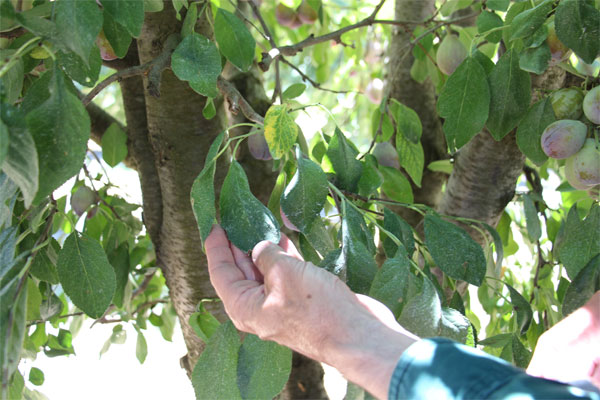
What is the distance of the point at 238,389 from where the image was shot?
0.54 m

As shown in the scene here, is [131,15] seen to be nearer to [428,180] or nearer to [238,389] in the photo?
[238,389]

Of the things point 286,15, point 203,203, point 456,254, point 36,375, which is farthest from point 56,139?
point 286,15

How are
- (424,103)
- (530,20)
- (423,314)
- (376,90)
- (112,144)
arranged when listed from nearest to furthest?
(423,314)
(530,20)
(112,144)
(424,103)
(376,90)

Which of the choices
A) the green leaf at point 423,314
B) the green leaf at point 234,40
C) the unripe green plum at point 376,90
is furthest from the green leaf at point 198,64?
the unripe green plum at point 376,90

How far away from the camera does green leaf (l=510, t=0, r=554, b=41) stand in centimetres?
60

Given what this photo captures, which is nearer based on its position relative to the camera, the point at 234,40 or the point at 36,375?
the point at 234,40

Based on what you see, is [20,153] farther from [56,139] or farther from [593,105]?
[593,105]

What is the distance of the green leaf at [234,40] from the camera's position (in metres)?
0.62

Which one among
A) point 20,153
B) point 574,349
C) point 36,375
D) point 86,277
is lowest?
point 36,375

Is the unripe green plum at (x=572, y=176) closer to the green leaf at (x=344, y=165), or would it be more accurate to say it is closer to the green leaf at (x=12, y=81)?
the green leaf at (x=344, y=165)

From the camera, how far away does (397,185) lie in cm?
77

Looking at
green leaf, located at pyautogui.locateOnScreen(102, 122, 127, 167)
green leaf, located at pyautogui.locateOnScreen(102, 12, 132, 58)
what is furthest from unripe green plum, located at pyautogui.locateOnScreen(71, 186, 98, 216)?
green leaf, located at pyautogui.locateOnScreen(102, 12, 132, 58)

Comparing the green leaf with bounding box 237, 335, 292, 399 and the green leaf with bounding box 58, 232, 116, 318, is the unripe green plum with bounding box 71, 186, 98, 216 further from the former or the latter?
the green leaf with bounding box 237, 335, 292, 399

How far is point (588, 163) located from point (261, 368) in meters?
0.40
